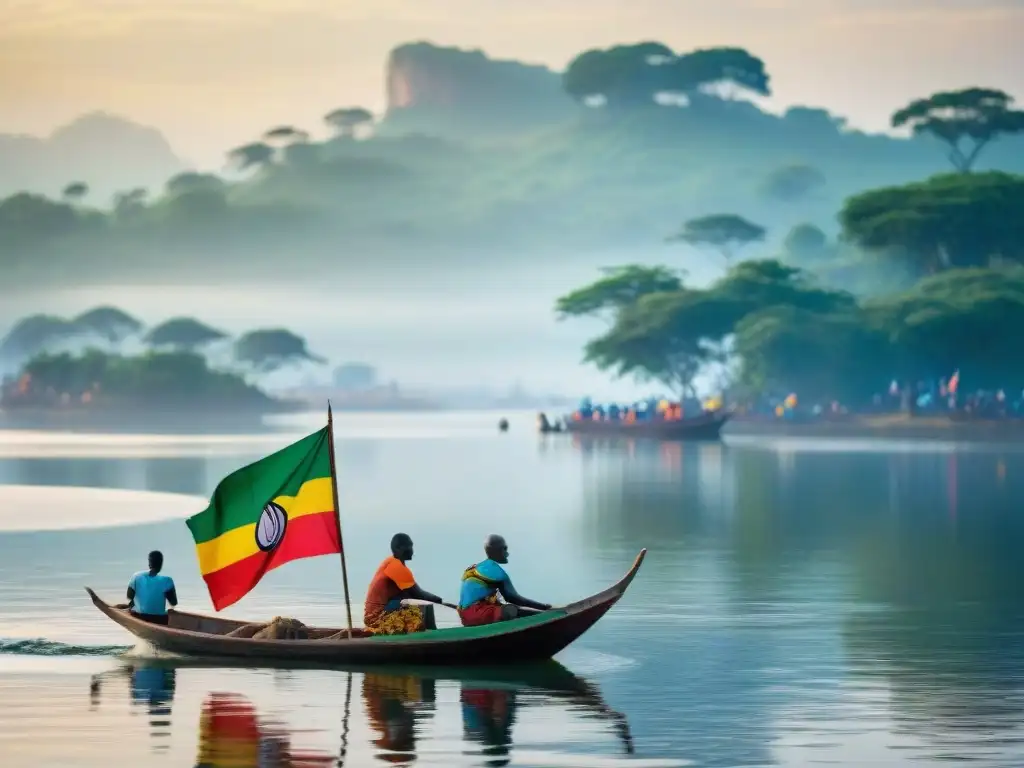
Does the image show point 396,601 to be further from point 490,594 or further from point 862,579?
point 862,579

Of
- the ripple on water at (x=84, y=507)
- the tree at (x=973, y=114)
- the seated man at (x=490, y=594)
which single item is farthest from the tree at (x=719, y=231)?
the seated man at (x=490, y=594)

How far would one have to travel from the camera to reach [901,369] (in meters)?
119

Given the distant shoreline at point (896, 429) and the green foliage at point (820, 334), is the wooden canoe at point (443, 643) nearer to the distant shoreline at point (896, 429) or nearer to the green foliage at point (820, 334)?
the distant shoreline at point (896, 429)

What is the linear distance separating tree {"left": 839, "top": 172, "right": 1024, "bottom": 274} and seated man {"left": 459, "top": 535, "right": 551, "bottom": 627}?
9854 cm

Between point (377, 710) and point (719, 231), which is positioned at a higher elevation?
point (719, 231)

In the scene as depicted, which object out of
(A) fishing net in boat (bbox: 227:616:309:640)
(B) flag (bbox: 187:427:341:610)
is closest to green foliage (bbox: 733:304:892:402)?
(B) flag (bbox: 187:427:341:610)

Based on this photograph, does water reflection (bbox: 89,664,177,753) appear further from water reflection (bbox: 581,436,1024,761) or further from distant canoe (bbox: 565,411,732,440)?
distant canoe (bbox: 565,411,732,440)

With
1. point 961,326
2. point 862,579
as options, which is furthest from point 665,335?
point 862,579

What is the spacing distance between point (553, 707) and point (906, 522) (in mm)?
26627

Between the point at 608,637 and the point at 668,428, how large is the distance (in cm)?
8987

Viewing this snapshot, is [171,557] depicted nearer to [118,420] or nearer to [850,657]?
[850,657]

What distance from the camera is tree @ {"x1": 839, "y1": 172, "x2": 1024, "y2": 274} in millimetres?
117875

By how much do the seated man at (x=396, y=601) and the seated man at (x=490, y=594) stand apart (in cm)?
36

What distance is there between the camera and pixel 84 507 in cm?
5034
